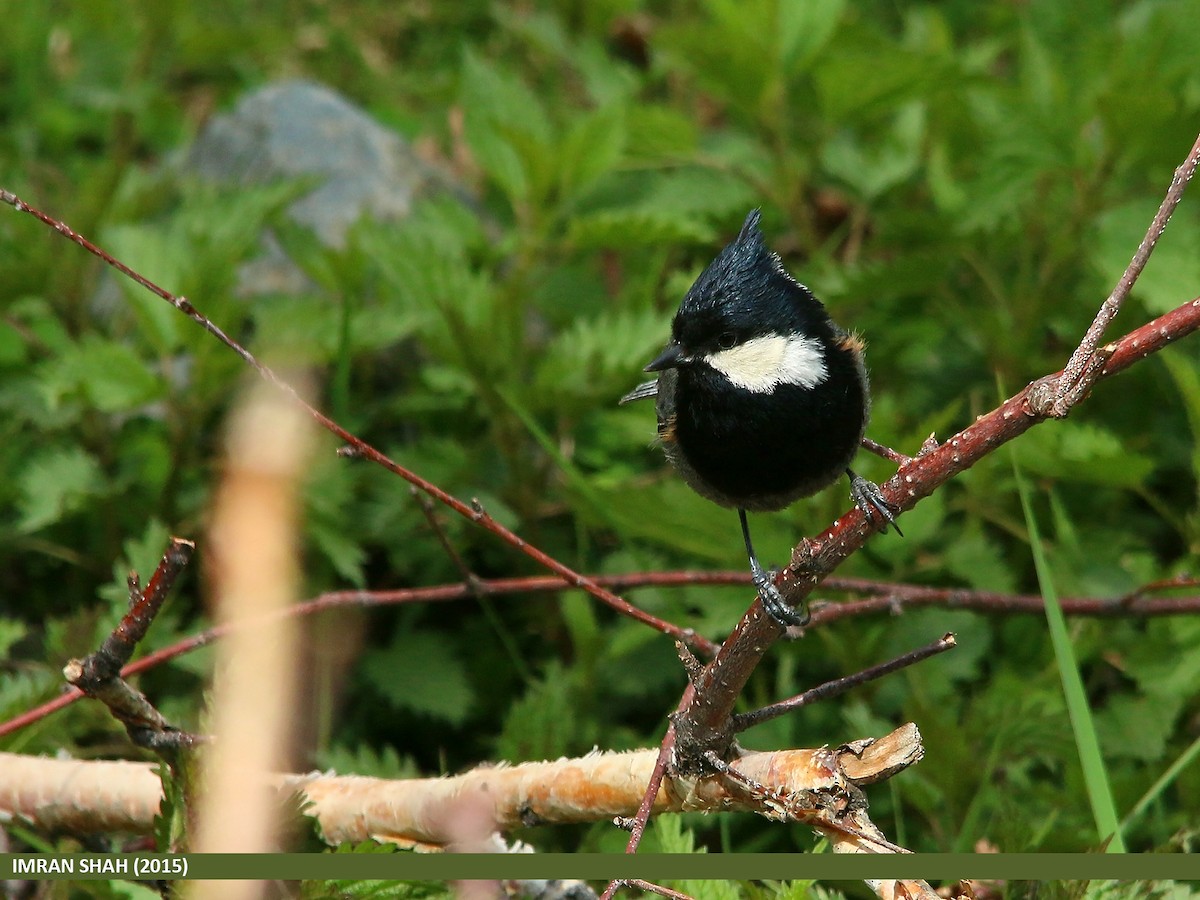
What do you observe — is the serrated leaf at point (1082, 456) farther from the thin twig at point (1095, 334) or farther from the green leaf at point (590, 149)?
the green leaf at point (590, 149)

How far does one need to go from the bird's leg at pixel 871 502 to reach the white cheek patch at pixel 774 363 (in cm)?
22

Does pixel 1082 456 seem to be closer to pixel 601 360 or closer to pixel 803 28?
pixel 601 360

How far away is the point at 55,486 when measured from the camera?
128 inches

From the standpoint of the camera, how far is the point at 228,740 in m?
1.37

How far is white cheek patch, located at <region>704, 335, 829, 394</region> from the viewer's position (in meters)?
2.30

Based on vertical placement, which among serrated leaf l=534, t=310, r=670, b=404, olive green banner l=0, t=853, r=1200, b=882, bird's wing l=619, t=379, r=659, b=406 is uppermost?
serrated leaf l=534, t=310, r=670, b=404

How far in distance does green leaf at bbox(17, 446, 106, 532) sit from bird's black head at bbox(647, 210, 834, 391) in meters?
1.79

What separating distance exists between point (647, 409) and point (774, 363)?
3.83ft

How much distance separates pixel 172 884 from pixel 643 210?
249cm

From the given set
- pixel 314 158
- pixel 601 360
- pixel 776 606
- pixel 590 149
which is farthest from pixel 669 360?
pixel 314 158

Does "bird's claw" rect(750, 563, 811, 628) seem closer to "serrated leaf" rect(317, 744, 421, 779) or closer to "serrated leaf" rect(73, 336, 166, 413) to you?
"serrated leaf" rect(317, 744, 421, 779)

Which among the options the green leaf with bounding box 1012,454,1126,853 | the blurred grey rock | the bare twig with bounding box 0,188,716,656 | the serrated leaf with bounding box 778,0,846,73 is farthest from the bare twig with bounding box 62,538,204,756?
the serrated leaf with bounding box 778,0,846,73

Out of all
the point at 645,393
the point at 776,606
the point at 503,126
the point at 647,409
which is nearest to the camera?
the point at 776,606

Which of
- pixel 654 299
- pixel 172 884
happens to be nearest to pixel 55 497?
pixel 172 884
